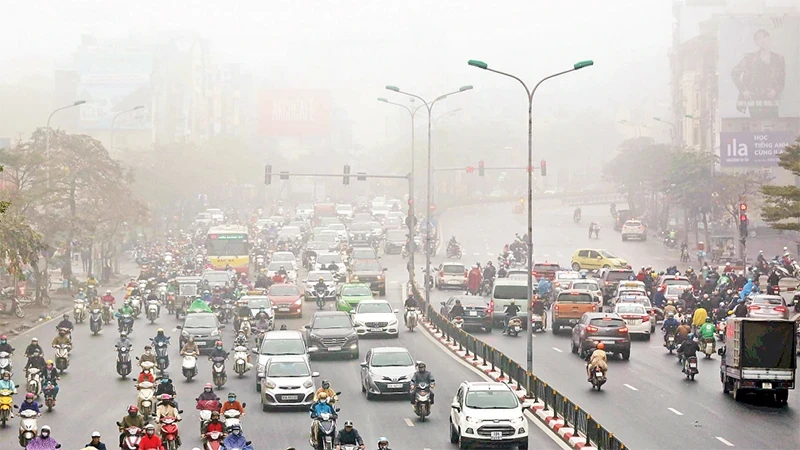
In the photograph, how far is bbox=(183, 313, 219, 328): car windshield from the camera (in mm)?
43219

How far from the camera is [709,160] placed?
101 m

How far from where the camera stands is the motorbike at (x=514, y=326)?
165 feet

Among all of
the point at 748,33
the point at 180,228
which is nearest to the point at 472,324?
the point at 748,33

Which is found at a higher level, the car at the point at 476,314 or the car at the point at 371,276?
the car at the point at 371,276

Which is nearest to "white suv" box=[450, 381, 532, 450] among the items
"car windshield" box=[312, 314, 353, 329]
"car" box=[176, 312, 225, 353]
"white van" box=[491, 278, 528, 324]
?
"car windshield" box=[312, 314, 353, 329]

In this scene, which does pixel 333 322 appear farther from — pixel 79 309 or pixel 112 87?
pixel 112 87

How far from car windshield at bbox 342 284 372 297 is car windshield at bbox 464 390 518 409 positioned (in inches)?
1134

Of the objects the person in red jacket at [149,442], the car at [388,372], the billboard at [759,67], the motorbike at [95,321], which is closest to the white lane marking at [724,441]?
the car at [388,372]

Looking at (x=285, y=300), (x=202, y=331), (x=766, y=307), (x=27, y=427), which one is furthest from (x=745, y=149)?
(x=27, y=427)

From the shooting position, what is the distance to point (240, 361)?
38969 millimetres

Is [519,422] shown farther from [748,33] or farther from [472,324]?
[748,33]

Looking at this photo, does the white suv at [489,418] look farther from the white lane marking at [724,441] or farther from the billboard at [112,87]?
the billboard at [112,87]

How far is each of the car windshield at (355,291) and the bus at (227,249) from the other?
17.4m

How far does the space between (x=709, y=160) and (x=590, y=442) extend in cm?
7795
